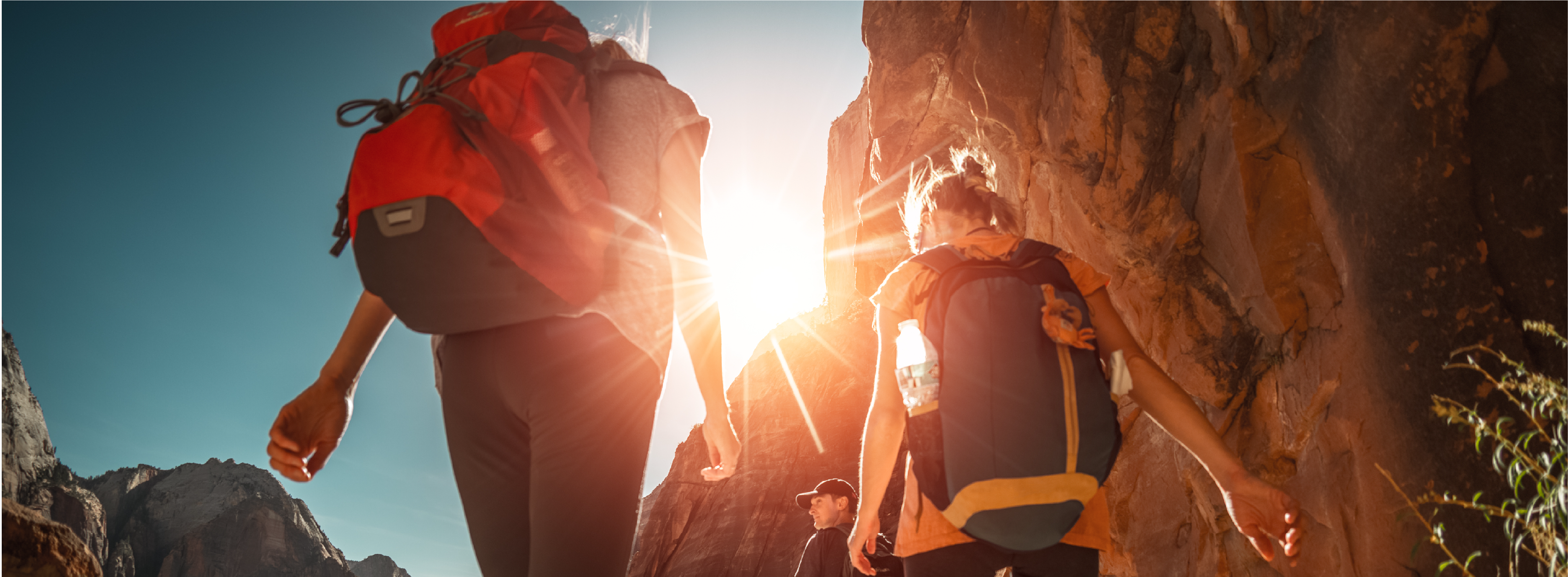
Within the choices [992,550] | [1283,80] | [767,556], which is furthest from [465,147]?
[767,556]

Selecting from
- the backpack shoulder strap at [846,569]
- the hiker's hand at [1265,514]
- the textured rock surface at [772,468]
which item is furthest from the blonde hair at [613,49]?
the textured rock surface at [772,468]

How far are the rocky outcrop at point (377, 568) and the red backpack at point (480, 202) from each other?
35.6 meters

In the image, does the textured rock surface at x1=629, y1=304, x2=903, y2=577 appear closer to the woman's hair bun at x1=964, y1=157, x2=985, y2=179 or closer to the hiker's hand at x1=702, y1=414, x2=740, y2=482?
the woman's hair bun at x1=964, y1=157, x2=985, y2=179

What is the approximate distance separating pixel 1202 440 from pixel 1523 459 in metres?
0.74

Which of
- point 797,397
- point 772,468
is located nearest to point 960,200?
point 772,468

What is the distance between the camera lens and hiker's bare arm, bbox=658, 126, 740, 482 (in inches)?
53.9

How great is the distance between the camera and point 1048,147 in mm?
5625

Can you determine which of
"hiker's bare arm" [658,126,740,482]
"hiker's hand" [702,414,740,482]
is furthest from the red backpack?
"hiker's hand" [702,414,740,482]

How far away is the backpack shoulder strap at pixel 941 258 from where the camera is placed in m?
1.90

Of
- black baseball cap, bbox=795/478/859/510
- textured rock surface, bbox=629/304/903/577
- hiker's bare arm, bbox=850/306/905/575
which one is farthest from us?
textured rock surface, bbox=629/304/903/577

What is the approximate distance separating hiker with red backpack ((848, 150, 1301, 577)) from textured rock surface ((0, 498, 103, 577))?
242 cm

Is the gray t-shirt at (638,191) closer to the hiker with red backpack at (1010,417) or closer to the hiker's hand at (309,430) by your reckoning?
the hiker's hand at (309,430)

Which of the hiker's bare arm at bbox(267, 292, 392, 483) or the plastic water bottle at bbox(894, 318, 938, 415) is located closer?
the hiker's bare arm at bbox(267, 292, 392, 483)

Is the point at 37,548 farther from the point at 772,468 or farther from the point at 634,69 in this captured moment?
the point at 772,468
